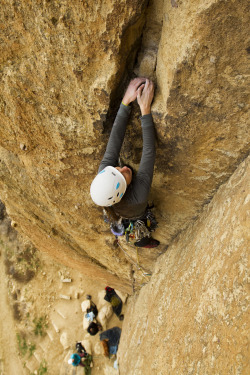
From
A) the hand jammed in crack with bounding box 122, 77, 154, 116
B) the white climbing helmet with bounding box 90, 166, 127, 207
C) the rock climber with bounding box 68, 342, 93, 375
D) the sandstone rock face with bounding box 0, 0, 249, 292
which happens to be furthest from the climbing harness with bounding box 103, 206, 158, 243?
the rock climber with bounding box 68, 342, 93, 375

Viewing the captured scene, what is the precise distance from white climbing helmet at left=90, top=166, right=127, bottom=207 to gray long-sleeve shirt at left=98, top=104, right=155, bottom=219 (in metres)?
0.14

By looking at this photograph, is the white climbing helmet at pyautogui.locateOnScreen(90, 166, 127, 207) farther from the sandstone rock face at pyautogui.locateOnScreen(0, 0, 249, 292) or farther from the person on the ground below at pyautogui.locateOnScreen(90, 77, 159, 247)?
the sandstone rock face at pyautogui.locateOnScreen(0, 0, 249, 292)

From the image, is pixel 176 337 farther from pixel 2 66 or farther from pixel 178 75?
pixel 2 66

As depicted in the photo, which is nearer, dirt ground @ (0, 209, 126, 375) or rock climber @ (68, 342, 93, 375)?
rock climber @ (68, 342, 93, 375)

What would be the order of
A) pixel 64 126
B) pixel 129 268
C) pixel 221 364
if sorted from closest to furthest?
pixel 221 364 → pixel 64 126 → pixel 129 268

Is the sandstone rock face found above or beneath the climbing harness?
above

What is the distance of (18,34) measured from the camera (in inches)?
99.0

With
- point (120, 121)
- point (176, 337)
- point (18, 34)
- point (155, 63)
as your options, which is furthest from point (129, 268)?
point (18, 34)

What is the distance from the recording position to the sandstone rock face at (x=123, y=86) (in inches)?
82.0

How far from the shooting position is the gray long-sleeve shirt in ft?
8.52

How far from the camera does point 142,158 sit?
2.62 meters

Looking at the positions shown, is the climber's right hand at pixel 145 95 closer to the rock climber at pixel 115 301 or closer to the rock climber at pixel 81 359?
the rock climber at pixel 115 301

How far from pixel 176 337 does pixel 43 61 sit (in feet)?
11.0

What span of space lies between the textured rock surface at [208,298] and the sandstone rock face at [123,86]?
1.16ft
